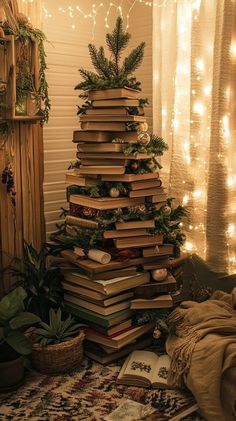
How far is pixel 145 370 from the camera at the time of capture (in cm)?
249

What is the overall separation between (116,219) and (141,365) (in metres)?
Answer: 0.76

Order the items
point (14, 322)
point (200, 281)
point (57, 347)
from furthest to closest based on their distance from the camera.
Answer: point (200, 281), point (57, 347), point (14, 322)

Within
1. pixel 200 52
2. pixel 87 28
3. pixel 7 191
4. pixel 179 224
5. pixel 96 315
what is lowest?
pixel 96 315

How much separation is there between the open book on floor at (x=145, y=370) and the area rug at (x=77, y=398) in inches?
1.3

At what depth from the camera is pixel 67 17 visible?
10.7 feet

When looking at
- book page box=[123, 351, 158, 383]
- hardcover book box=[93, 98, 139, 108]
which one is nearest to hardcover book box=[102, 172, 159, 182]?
hardcover book box=[93, 98, 139, 108]

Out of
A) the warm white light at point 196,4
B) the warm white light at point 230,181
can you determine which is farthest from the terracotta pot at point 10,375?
the warm white light at point 196,4

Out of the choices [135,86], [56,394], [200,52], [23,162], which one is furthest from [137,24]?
[56,394]

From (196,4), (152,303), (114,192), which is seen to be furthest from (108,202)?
(196,4)

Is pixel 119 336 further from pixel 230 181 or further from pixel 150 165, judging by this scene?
pixel 230 181

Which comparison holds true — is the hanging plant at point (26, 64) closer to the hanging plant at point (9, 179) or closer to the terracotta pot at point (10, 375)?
the hanging plant at point (9, 179)

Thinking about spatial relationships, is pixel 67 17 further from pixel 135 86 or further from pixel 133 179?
pixel 133 179

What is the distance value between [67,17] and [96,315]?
1924mm

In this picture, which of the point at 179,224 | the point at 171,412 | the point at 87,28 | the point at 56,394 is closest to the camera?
the point at 171,412
